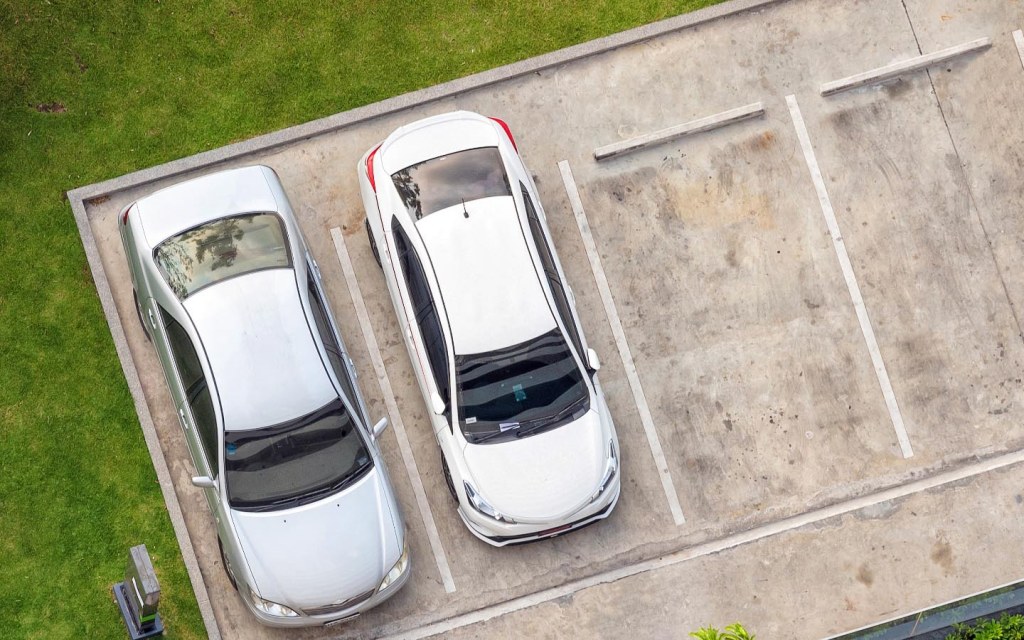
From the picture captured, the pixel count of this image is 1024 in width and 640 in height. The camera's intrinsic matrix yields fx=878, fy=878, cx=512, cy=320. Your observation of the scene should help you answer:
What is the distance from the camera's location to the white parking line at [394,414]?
364 inches

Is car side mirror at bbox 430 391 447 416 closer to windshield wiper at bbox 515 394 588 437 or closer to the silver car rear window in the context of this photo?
windshield wiper at bbox 515 394 588 437

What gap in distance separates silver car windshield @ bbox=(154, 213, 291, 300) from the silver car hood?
7.25ft

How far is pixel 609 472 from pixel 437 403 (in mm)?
1858

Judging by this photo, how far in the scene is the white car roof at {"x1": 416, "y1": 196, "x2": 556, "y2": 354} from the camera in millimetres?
8398

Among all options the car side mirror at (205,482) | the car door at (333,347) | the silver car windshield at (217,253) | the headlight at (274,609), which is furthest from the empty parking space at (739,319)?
the car side mirror at (205,482)

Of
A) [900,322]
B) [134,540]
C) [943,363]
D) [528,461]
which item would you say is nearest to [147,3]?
[134,540]

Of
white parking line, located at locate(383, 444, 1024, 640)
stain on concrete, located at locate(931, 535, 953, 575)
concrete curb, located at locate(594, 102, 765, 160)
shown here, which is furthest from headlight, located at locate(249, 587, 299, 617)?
stain on concrete, located at locate(931, 535, 953, 575)

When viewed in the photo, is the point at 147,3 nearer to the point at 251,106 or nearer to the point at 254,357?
the point at 251,106

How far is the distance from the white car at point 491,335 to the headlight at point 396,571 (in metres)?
0.76

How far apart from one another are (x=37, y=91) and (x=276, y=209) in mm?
3120

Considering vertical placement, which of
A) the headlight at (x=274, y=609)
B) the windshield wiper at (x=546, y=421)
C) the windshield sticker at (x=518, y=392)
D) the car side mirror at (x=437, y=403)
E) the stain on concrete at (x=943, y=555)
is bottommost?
the stain on concrete at (x=943, y=555)

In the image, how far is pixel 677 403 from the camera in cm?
952

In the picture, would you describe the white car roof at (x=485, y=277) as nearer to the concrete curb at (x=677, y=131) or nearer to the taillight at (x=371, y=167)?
the taillight at (x=371, y=167)

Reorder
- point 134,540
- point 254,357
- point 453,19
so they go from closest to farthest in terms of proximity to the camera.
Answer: point 254,357, point 134,540, point 453,19
